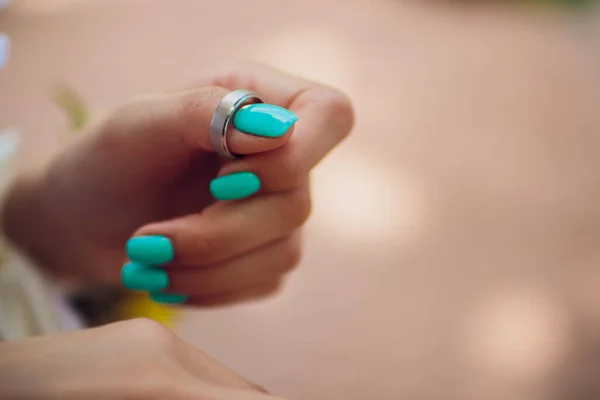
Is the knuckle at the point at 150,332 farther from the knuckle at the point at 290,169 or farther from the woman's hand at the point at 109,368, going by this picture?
the knuckle at the point at 290,169

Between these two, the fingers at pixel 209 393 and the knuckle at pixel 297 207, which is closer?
the fingers at pixel 209 393

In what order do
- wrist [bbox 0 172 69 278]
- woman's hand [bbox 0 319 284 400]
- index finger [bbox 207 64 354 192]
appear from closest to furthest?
woman's hand [bbox 0 319 284 400], index finger [bbox 207 64 354 192], wrist [bbox 0 172 69 278]

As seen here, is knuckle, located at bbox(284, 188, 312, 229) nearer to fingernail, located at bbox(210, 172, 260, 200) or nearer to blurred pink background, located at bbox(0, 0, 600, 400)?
fingernail, located at bbox(210, 172, 260, 200)

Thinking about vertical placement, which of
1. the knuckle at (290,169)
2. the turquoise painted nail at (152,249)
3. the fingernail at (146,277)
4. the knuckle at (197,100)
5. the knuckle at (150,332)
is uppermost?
the knuckle at (197,100)

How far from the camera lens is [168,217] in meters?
0.47

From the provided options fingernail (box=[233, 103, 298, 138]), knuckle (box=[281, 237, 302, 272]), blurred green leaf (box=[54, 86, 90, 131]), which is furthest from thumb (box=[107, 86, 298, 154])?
blurred green leaf (box=[54, 86, 90, 131])

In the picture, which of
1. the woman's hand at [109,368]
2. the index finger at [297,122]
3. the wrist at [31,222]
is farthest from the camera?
the wrist at [31,222]

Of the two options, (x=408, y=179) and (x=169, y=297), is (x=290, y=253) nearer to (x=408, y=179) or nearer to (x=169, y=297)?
(x=169, y=297)

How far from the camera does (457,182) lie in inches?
32.7

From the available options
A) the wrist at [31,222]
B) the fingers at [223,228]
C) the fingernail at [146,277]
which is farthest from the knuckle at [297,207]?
the wrist at [31,222]

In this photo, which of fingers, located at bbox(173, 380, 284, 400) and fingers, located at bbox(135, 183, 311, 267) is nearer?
fingers, located at bbox(173, 380, 284, 400)

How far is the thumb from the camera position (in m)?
→ 0.31

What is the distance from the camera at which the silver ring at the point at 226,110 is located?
0.31 meters

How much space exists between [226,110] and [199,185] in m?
0.14
